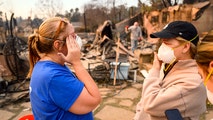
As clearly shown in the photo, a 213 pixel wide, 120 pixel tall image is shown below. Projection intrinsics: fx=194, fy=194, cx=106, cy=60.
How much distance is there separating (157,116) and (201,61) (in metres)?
0.68

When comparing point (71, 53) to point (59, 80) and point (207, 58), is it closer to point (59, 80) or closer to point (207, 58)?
point (59, 80)

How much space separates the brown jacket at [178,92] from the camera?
4.84ft

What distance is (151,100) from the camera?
157 cm

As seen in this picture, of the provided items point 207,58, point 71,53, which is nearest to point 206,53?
point 207,58

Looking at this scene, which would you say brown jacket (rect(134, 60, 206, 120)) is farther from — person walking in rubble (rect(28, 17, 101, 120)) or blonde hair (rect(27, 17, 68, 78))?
blonde hair (rect(27, 17, 68, 78))

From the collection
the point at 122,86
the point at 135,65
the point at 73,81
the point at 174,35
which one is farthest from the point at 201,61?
the point at 135,65

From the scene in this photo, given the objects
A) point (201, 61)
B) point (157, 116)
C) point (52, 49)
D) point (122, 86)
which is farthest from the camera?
point (122, 86)

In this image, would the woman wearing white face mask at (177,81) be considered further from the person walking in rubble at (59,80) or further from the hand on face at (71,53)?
the hand on face at (71,53)

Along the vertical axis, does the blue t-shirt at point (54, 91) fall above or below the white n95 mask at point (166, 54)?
below

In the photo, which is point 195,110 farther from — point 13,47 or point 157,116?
point 13,47

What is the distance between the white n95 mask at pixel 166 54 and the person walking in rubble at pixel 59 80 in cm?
67

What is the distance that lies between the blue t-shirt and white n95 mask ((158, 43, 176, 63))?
77cm

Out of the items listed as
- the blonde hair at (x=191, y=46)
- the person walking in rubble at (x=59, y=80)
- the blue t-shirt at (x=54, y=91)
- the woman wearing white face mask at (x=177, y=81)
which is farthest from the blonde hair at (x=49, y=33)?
the blonde hair at (x=191, y=46)

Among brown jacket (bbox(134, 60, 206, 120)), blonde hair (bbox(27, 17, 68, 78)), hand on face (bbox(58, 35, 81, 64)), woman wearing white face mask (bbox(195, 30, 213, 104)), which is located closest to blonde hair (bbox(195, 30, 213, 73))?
woman wearing white face mask (bbox(195, 30, 213, 104))
